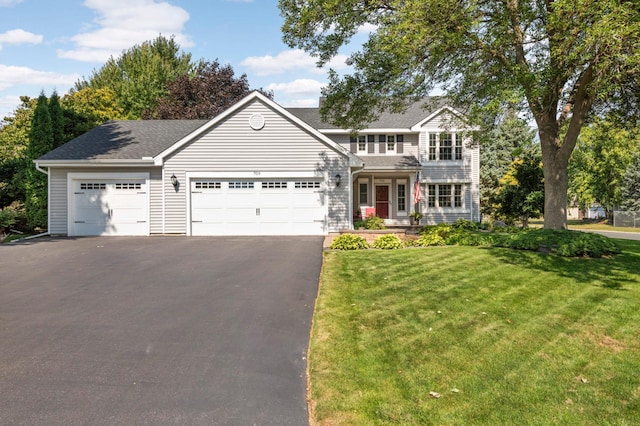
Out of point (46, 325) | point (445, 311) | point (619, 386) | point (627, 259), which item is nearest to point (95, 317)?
point (46, 325)

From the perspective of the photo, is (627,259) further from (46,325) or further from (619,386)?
(46,325)

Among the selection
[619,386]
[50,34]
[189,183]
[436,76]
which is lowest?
[619,386]

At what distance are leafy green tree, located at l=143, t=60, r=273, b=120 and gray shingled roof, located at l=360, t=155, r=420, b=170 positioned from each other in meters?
16.7

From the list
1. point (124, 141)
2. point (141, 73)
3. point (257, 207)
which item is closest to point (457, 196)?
point (257, 207)

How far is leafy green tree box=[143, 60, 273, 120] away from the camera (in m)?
32.1

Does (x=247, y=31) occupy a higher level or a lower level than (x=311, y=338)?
higher

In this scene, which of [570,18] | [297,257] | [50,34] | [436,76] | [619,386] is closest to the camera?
[619,386]

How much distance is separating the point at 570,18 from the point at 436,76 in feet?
13.2

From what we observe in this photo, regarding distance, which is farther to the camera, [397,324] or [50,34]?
[50,34]

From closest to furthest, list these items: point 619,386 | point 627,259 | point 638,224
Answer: point 619,386 → point 627,259 → point 638,224

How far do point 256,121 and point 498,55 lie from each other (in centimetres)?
915

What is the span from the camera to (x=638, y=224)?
31.4m

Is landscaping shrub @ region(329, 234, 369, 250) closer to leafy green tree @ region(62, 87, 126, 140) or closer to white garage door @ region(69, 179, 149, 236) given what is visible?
white garage door @ region(69, 179, 149, 236)

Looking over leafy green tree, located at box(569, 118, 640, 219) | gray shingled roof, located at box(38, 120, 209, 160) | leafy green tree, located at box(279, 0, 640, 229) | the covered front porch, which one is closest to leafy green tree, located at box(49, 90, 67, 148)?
gray shingled roof, located at box(38, 120, 209, 160)
